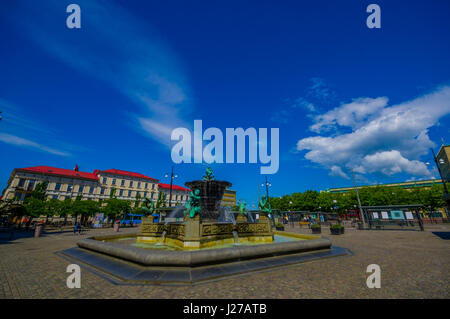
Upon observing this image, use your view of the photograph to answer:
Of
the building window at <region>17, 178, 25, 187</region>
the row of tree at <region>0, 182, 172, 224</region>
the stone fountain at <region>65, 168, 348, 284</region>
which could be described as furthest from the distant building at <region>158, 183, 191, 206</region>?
the stone fountain at <region>65, 168, 348, 284</region>

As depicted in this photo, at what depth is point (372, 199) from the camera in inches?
2071

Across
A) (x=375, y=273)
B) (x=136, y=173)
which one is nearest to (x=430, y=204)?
(x=375, y=273)

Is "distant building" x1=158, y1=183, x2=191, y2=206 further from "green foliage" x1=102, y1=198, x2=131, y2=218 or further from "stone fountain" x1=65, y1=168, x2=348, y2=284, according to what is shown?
"stone fountain" x1=65, y1=168, x2=348, y2=284

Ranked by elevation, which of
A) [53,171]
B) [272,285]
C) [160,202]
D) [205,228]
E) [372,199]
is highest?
[53,171]

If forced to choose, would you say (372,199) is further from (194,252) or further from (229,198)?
(229,198)

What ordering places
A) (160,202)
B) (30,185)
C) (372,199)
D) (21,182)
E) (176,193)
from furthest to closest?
(176,193) → (160,202) → (372,199) → (30,185) → (21,182)

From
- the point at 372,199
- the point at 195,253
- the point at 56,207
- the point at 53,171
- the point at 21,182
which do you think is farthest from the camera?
the point at 372,199

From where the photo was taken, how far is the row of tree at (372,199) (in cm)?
4509

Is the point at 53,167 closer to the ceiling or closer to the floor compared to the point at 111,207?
closer to the ceiling

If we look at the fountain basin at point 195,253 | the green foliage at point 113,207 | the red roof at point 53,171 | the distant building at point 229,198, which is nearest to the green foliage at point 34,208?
the green foliage at point 113,207

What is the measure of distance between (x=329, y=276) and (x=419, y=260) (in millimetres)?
5065

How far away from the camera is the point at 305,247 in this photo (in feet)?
27.3

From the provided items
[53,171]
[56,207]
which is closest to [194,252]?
[56,207]
